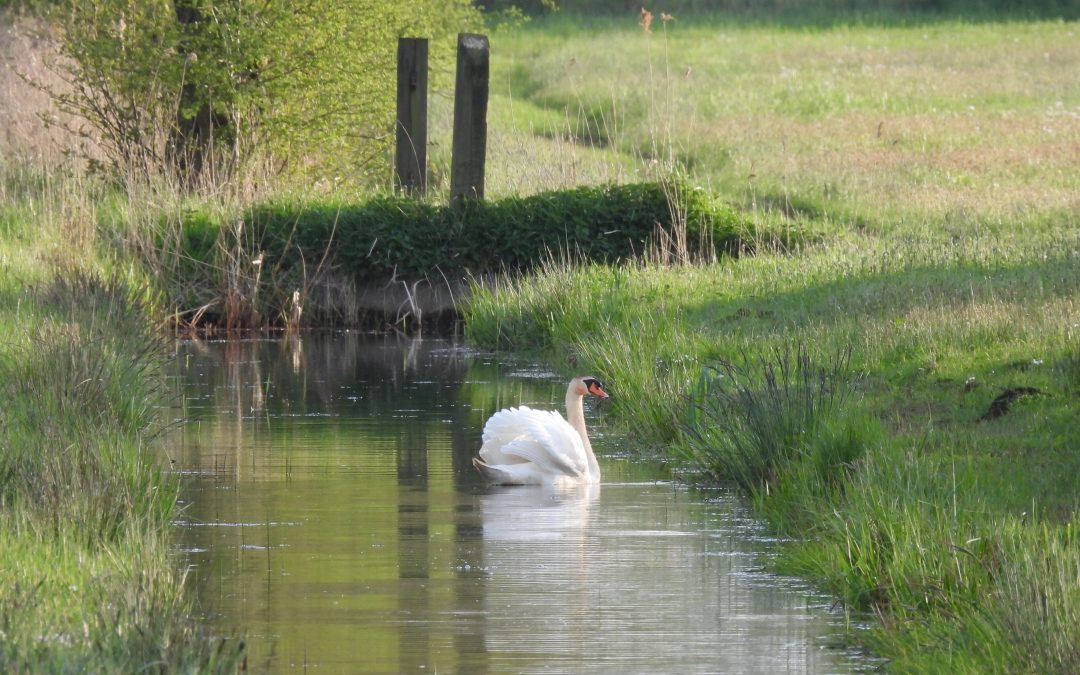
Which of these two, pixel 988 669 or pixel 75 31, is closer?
pixel 988 669

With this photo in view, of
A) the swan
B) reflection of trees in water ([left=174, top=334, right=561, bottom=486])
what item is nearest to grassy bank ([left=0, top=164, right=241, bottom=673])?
reflection of trees in water ([left=174, top=334, right=561, bottom=486])

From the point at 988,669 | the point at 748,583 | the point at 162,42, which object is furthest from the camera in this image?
the point at 162,42

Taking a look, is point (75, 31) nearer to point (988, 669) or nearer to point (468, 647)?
point (468, 647)

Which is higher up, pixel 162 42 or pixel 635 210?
pixel 162 42

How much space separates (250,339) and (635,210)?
408cm

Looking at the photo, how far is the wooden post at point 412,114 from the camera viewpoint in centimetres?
1938

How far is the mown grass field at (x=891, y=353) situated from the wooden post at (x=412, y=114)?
1600mm

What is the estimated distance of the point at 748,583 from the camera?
8141 mm

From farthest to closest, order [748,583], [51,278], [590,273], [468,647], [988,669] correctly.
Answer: [590,273], [51,278], [748,583], [468,647], [988,669]

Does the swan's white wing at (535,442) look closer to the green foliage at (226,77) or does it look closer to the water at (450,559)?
the water at (450,559)

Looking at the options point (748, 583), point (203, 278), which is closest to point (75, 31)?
point (203, 278)

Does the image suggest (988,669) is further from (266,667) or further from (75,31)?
(75,31)

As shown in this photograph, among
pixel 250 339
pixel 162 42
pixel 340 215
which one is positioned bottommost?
pixel 250 339

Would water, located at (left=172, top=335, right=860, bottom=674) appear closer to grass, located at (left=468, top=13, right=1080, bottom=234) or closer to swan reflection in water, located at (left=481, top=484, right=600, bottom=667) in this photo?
swan reflection in water, located at (left=481, top=484, right=600, bottom=667)
